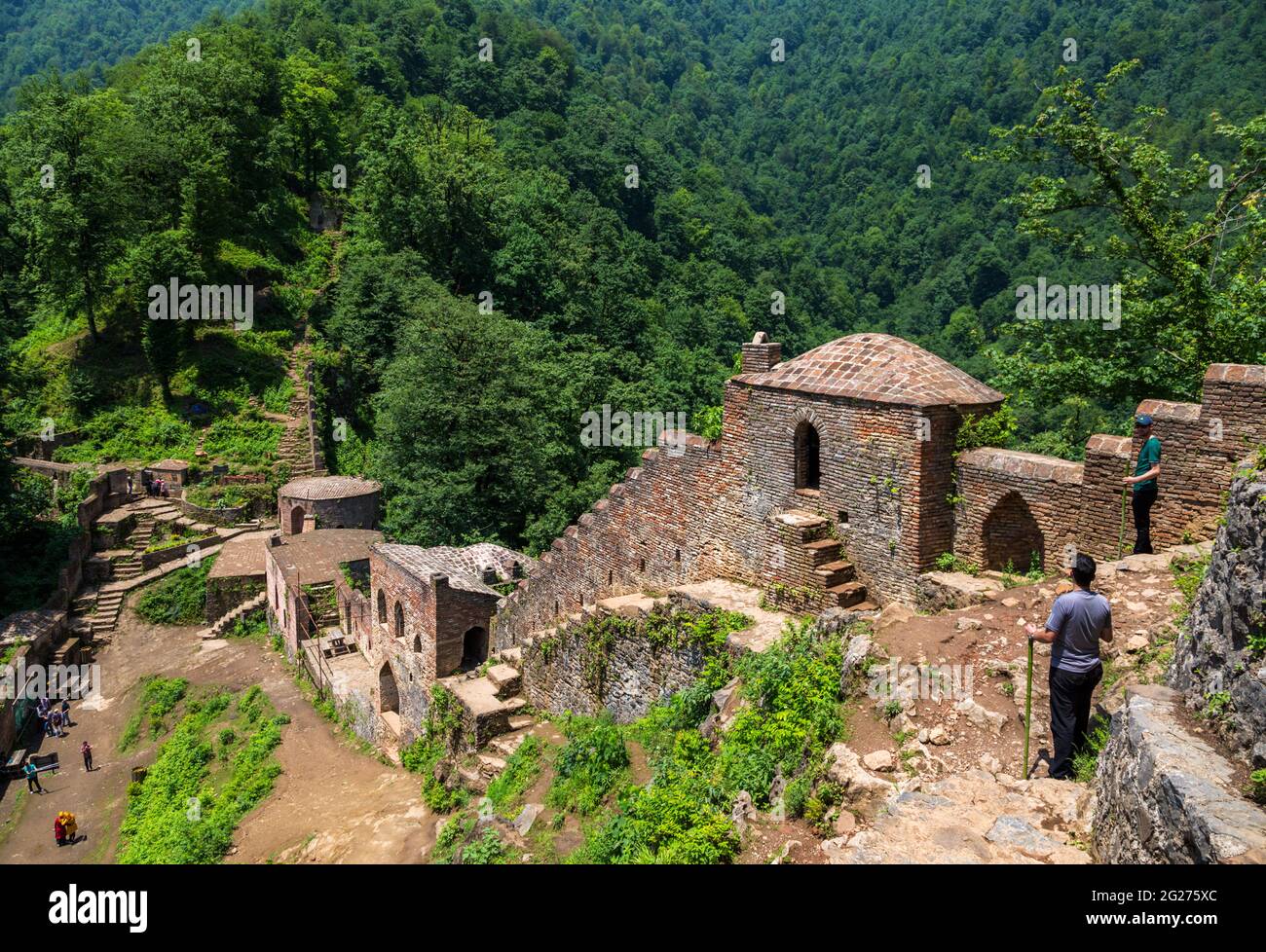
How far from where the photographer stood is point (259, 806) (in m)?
21.7

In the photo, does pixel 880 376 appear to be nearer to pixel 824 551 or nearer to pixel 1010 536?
pixel 824 551

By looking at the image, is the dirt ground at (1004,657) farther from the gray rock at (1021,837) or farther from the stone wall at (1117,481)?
the gray rock at (1021,837)

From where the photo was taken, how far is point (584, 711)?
17.4 meters

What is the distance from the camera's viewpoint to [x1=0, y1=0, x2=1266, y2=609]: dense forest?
64.1ft

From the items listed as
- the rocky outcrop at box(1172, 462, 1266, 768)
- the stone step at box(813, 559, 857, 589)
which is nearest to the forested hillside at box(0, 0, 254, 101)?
the stone step at box(813, 559, 857, 589)

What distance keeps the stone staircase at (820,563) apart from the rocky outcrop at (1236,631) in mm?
6146

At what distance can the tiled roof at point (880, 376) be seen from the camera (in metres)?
13.5

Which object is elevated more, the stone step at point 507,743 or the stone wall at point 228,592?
the stone wall at point 228,592

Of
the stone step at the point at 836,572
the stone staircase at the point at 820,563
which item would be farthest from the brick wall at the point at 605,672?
the stone step at the point at 836,572

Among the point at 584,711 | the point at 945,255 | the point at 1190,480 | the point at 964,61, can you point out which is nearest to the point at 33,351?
the point at 584,711

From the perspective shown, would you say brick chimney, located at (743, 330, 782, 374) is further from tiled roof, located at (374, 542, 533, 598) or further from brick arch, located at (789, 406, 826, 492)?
tiled roof, located at (374, 542, 533, 598)

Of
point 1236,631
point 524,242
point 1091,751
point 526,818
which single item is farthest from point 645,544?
point 524,242
